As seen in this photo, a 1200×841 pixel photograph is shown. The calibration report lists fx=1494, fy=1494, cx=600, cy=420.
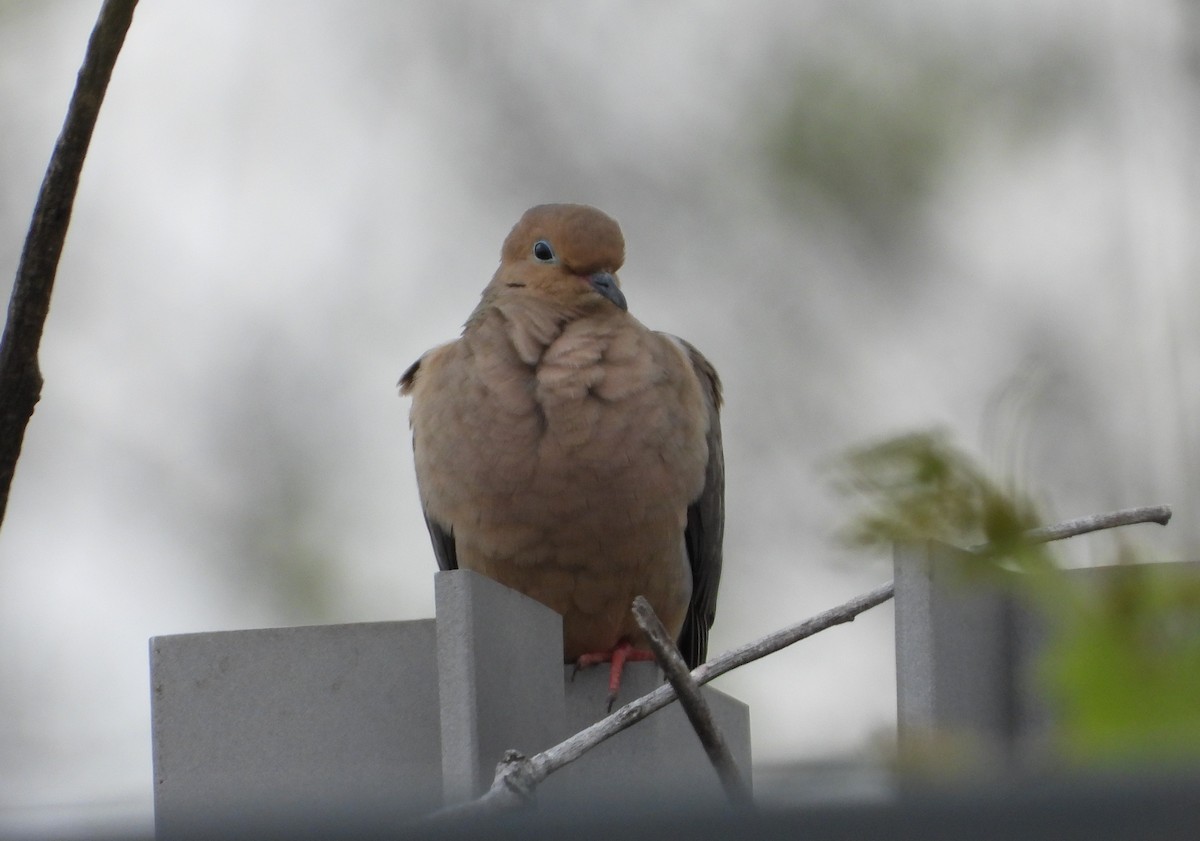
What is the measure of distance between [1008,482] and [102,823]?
1.18ft

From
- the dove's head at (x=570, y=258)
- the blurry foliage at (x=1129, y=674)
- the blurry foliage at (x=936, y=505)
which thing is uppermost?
the dove's head at (x=570, y=258)

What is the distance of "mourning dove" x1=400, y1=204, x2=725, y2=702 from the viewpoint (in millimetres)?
3879

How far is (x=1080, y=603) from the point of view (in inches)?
22.8

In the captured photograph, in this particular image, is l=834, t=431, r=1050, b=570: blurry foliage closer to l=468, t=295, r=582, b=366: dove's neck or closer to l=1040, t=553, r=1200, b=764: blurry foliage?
l=1040, t=553, r=1200, b=764: blurry foliage

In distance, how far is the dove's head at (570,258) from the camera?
4227mm

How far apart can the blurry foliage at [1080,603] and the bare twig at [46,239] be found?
1.05 m

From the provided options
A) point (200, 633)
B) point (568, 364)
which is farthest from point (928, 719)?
point (568, 364)

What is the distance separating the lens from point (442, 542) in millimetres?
4211

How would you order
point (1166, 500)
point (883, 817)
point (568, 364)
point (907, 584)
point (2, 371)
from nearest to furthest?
point (883, 817)
point (1166, 500)
point (2, 371)
point (907, 584)
point (568, 364)

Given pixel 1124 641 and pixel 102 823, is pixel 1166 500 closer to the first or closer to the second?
pixel 1124 641

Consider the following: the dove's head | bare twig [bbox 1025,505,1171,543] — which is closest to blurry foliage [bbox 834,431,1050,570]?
bare twig [bbox 1025,505,1171,543]

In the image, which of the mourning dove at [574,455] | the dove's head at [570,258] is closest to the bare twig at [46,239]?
the mourning dove at [574,455]

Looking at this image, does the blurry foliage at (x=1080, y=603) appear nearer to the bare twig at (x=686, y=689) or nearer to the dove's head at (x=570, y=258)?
the bare twig at (x=686, y=689)

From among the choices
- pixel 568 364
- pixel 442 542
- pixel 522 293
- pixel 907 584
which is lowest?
pixel 907 584
